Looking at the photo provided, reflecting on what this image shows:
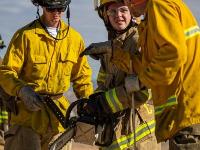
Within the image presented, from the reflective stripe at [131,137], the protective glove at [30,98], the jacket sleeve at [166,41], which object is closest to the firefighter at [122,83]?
the reflective stripe at [131,137]

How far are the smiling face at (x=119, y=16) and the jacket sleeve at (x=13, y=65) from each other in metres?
1.13

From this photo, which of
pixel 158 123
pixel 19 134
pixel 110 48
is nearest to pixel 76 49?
pixel 19 134

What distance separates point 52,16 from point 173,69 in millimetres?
2653

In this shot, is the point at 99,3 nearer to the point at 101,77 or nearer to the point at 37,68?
the point at 101,77

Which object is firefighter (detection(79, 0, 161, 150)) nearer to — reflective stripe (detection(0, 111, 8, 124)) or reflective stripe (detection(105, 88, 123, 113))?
reflective stripe (detection(105, 88, 123, 113))

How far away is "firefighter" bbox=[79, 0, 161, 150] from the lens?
507 cm

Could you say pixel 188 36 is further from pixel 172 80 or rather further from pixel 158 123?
pixel 158 123

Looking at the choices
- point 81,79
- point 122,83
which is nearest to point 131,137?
point 122,83

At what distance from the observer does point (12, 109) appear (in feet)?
19.5

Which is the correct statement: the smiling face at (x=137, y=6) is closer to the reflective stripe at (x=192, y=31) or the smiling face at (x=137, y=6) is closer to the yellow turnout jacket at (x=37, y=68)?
the reflective stripe at (x=192, y=31)

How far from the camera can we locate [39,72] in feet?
19.3

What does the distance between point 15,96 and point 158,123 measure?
2.42 m

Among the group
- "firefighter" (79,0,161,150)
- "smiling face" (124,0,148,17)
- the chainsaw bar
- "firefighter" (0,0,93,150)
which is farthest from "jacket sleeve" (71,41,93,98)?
"smiling face" (124,0,148,17)

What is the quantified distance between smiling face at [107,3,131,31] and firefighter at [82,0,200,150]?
4.19 ft
